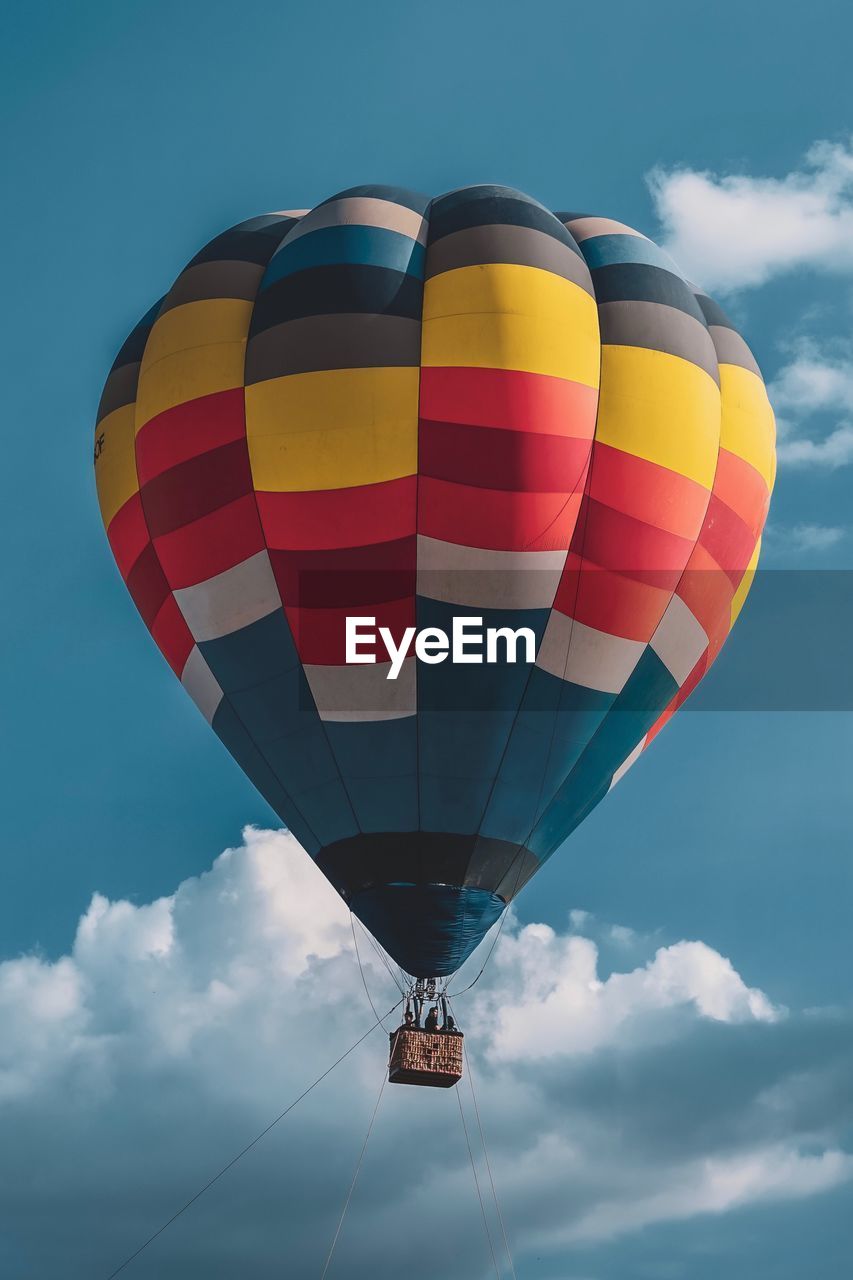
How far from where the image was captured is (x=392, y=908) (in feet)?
77.0

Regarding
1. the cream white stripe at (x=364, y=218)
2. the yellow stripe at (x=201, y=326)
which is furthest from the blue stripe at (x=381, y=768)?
the cream white stripe at (x=364, y=218)

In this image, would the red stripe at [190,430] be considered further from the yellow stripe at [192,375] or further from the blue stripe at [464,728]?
the blue stripe at [464,728]

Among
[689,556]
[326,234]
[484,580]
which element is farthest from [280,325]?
[689,556]

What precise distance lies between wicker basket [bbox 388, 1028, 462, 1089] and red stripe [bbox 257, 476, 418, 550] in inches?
203

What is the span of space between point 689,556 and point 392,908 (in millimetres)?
4895

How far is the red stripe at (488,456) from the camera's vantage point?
2275cm

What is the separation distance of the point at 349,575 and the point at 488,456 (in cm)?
186

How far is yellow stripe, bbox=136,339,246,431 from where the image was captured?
23594 millimetres

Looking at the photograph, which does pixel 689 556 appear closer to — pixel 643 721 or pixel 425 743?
pixel 643 721

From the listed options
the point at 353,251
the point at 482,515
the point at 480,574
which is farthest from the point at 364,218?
the point at 480,574

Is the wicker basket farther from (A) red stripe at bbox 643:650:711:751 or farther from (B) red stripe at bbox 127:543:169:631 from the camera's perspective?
(B) red stripe at bbox 127:543:169:631

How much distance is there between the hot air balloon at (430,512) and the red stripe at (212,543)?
28 millimetres

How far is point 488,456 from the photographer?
2280cm

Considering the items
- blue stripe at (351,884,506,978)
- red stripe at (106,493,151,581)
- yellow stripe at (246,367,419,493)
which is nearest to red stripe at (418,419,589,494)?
yellow stripe at (246,367,419,493)
